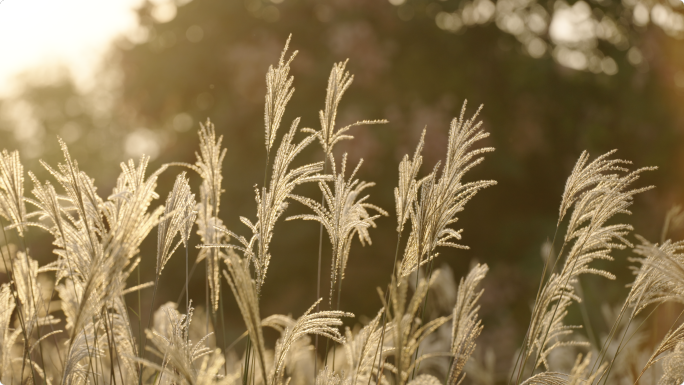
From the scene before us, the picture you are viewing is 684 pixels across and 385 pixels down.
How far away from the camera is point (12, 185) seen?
4.65 feet

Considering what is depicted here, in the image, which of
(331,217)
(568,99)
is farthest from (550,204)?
(331,217)

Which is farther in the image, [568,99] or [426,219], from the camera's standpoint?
[568,99]

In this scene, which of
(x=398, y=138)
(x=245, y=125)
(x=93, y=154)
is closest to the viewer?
(x=398, y=138)

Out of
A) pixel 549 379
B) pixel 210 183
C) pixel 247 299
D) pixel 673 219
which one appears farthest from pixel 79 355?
pixel 673 219

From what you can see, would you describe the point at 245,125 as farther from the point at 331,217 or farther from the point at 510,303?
the point at 331,217

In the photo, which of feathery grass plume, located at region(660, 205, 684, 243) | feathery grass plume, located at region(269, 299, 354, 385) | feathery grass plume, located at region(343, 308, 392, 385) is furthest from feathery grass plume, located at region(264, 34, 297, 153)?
feathery grass plume, located at region(660, 205, 684, 243)

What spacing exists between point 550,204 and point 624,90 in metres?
2.00

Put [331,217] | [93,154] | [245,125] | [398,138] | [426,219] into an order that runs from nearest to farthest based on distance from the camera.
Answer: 1. [426,219]
2. [331,217]
3. [398,138]
4. [245,125]
5. [93,154]

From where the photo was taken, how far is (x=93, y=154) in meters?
17.1

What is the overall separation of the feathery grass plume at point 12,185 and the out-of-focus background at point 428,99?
442 cm

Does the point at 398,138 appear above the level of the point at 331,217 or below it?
above

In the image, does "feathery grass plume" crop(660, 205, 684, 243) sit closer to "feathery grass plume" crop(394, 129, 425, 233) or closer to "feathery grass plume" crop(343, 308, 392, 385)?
"feathery grass plume" crop(394, 129, 425, 233)

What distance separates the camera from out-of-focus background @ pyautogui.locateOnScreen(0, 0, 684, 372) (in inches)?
248

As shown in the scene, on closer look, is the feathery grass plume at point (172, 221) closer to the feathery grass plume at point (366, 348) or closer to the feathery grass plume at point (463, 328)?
the feathery grass plume at point (366, 348)
